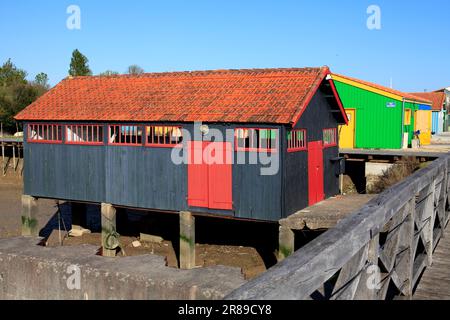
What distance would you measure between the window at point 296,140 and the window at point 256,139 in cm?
61

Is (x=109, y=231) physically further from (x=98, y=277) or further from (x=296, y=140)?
(x=98, y=277)

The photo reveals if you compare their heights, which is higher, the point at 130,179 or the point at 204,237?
the point at 130,179

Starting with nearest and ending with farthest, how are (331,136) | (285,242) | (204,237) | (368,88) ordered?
1. (285,242)
2. (331,136)
3. (204,237)
4. (368,88)

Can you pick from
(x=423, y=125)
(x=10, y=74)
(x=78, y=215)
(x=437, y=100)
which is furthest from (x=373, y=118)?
(x=10, y=74)

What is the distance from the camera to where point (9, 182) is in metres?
37.0

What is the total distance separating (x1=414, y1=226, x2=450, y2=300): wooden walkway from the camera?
4.30 m

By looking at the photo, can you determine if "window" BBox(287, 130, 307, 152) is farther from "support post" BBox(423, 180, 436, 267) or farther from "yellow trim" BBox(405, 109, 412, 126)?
"yellow trim" BBox(405, 109, 412, 126)

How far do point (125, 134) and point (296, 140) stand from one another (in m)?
5.94

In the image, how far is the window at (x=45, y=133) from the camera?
59.3 ft

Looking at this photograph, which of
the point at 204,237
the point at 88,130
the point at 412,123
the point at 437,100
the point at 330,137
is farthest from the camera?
the point at 437,100

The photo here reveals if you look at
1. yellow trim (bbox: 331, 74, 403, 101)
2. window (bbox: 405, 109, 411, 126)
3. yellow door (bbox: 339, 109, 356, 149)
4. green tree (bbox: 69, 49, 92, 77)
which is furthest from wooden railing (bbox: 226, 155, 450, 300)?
green tree (bbox: 69, 49, 92, 77)

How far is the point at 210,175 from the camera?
14969 mm

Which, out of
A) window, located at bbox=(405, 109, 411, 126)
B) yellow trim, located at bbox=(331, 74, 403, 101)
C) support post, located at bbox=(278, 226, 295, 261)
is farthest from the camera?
window, located at bbox=(405, 109, 411, 126)

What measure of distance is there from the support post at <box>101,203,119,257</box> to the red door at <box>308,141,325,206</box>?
22.9 ft
